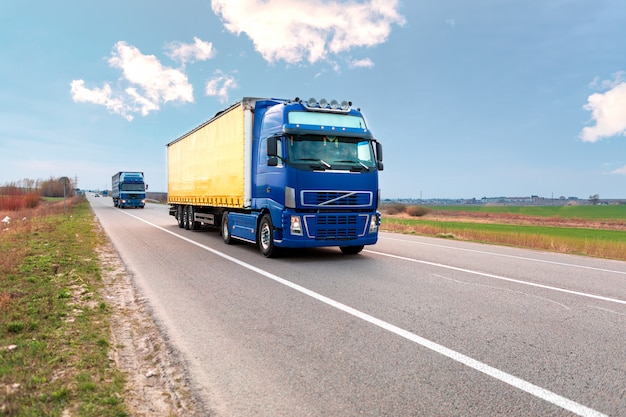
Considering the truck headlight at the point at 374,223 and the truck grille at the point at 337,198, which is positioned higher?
the truck grille at the point at 337,198

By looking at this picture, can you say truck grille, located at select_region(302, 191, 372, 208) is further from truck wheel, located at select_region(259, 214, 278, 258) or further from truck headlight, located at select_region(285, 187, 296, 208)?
truck wheel, located at select_region(259, 214, 278, 258)

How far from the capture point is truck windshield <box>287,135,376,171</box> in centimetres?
962

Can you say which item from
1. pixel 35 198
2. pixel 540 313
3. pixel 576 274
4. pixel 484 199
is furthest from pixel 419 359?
pixel 484 199

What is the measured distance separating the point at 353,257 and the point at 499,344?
20.2 feet

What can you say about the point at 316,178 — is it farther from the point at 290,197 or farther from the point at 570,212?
the point at 570,212

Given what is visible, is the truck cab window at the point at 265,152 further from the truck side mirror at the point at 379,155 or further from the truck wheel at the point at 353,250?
the truck wheel at the point at 353,250

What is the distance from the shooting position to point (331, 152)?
32.5 feet

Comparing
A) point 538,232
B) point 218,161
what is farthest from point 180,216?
point 538,232

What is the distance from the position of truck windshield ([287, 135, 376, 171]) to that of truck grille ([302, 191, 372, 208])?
58cm

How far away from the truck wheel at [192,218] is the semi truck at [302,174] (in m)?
5.45

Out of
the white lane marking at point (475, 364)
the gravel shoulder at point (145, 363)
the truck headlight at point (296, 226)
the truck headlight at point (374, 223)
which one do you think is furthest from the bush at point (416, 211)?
the gravel shoulder at point (145, 363)

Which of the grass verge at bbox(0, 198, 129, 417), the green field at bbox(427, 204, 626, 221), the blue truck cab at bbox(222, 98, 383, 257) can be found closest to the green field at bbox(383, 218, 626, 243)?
the blue truck cab at bbox(222, 98, 383, 257)

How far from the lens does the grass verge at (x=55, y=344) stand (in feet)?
9.95

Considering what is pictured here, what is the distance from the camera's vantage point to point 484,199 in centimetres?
19975
